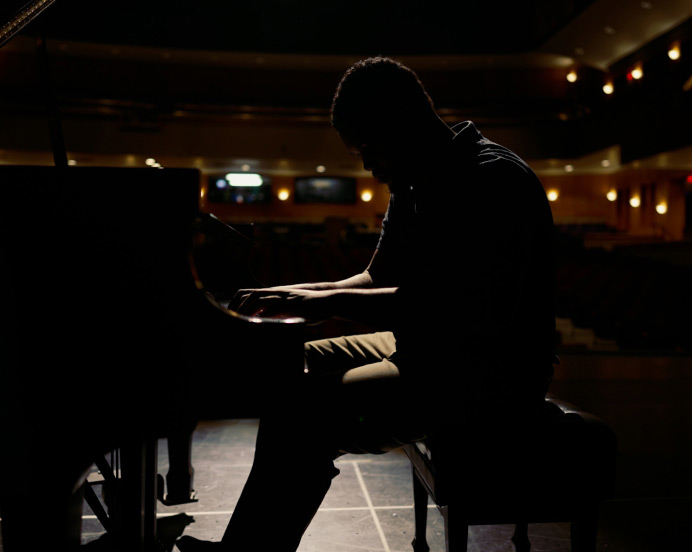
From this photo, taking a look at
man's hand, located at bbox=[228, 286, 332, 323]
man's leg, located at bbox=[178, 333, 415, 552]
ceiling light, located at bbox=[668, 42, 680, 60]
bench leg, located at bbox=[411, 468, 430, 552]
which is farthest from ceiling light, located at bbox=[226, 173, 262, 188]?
man's leg, located at bbox=[178, 333, 415, 552]

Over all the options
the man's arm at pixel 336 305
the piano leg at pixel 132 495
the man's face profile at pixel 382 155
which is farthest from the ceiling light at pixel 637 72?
the piano leg at pixel 132 495

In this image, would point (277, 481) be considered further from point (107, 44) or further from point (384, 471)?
point (107, 44)

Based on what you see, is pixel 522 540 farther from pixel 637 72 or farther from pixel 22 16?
pixel 637 72

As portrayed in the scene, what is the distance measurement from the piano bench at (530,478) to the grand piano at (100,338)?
432 millimetres

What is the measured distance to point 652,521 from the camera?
6.80 ft

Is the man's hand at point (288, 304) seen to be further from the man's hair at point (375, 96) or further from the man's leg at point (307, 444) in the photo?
the man's hair at point (375, 96)

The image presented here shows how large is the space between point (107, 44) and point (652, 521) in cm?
1414

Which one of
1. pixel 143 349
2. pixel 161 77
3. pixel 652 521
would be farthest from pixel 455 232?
pixel 161 77

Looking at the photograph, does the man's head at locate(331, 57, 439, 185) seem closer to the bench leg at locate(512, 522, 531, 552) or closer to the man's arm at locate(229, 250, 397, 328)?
the man's arm at locate(229, 250, 397, 328)

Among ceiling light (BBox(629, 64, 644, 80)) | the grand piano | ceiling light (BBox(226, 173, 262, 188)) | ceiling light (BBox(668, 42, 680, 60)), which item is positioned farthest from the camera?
ceiling light (BBox(226, 173, 262, 188))

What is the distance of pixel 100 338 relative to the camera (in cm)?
108

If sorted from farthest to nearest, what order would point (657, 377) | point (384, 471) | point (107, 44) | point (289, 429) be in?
point (107, 44), point (657, 377), point (384, 471), point (289, 429)

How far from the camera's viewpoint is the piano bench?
4.32ft

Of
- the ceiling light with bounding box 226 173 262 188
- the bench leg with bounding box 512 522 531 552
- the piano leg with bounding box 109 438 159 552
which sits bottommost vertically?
the bench leg with bounding box 512 522 531 552
